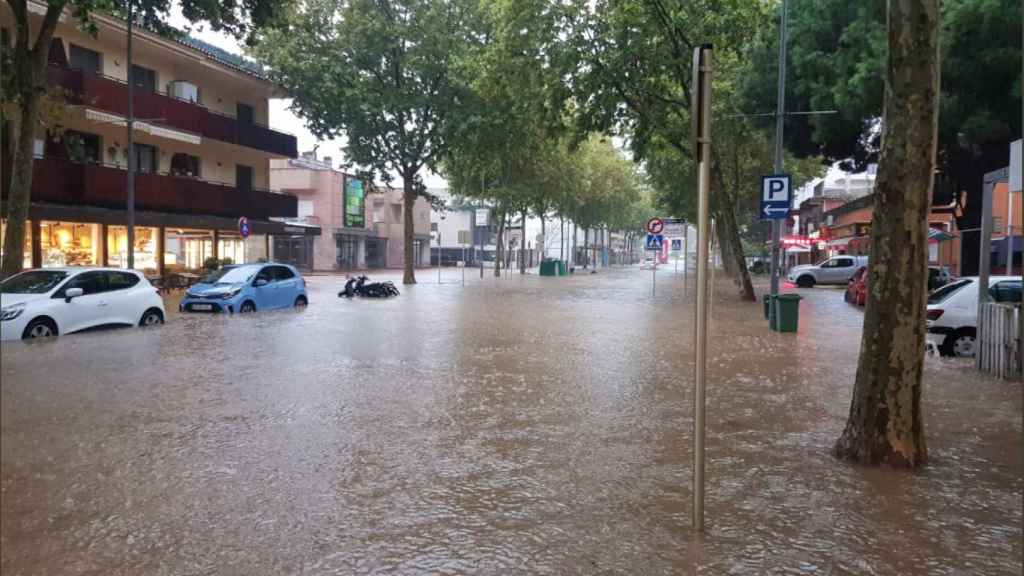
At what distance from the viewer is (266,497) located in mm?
5152

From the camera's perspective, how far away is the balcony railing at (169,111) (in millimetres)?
22625

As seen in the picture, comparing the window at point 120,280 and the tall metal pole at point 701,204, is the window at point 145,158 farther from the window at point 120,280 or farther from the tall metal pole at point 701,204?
the tall metal pole at point 701,204

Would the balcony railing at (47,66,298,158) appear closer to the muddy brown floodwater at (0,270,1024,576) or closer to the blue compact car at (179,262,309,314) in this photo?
the blue compact car at (179,262,309,314)

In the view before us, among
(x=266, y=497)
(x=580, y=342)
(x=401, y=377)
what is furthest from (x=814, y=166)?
(x=266, y=497)

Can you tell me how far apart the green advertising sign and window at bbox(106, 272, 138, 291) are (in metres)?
45.2

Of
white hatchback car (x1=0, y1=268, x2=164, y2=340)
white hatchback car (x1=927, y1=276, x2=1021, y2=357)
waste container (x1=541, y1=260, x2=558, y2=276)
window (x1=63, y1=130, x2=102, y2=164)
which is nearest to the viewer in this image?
white hatchback car (x1=0, y1=268, x2=164, y2=340)

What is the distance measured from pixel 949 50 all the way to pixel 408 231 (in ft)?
79.3

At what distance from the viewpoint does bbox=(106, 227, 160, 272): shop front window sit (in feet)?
84.7

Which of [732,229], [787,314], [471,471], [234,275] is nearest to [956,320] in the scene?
[787,314]

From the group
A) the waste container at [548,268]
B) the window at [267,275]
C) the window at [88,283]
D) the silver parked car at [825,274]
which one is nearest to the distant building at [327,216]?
the waste container at [548,268]

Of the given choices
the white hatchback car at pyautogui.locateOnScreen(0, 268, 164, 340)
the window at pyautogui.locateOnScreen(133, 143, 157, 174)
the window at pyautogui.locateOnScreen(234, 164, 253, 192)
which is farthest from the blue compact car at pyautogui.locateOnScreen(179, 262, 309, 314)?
the window at pyautogui.locateOnScreen(234, 164, 253, 192)

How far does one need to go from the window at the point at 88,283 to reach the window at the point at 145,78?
1389 centimetres

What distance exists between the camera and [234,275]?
69.0ft

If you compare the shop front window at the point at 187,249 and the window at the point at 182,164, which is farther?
the shop front window at the point at 187,249
